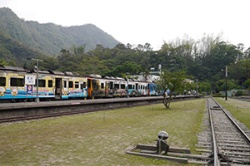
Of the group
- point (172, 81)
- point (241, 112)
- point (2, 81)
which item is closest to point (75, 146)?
point (2, 81)

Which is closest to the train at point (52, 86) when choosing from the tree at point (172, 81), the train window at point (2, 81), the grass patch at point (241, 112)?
the train window at point (2, 81)

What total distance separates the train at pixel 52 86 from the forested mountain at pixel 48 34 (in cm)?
6864

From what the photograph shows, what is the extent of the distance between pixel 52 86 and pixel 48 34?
122 meters

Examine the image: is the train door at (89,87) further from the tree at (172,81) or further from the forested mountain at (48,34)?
the forested mountain at (48,34)

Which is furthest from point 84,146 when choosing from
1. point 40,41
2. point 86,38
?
point 86,38

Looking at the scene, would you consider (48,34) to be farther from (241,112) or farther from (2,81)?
(241,112)

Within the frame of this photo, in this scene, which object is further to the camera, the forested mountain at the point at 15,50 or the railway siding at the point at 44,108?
the forested mountain at the point at 15,50

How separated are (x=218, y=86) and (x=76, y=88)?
68465 millimetres

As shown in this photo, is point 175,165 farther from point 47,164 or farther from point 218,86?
point 218,86

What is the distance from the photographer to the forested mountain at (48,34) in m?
105

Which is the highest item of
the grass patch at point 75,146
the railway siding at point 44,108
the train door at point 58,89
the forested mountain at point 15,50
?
the forested mountain at point 15,50

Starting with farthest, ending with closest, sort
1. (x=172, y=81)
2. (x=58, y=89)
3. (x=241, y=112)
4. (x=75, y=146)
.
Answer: (x=58, y=89) < (x=172, y=81) < (x=241, y=112) < (x=75, y=146)

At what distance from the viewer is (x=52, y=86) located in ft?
72.3

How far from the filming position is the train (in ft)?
58.6
